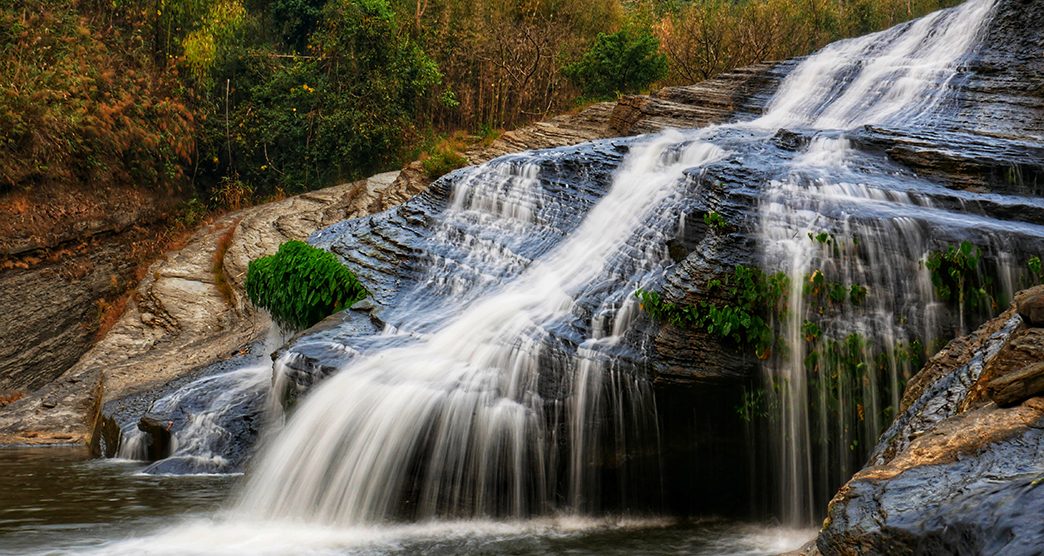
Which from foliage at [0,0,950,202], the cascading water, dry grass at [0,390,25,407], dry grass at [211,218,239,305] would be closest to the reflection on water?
the cascading water

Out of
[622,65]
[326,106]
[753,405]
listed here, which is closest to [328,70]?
[326,106]

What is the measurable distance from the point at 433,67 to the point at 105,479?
14946 millimetres

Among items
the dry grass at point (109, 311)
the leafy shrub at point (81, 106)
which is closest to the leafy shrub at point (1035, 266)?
the dry grass at point (109, 311)

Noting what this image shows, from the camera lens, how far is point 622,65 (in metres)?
19.2

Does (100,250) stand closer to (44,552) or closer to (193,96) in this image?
(193,96)

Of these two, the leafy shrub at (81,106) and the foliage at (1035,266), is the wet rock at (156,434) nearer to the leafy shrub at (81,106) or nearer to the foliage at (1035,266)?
the leafy shrub at (81,106)

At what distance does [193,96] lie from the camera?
21156mm

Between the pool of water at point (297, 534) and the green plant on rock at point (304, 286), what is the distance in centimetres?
313

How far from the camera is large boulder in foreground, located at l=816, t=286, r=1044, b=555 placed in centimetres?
302

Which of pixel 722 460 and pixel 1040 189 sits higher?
pixel 1040 189

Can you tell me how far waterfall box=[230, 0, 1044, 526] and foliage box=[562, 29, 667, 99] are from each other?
10.6m

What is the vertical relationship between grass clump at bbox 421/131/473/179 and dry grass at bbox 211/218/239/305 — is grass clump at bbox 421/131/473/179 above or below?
above

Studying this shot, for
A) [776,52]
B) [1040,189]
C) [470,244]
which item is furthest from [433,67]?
[1040,189]

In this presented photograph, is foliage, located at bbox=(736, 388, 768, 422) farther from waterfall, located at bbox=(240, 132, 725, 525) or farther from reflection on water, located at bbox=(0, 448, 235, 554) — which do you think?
reflection on water, located at bbox=(0, 448, 235, 554)
